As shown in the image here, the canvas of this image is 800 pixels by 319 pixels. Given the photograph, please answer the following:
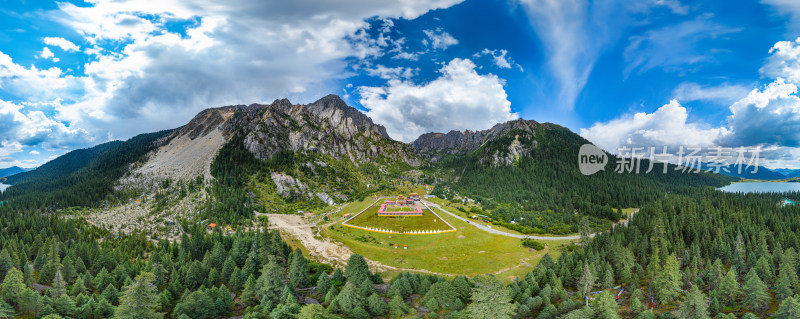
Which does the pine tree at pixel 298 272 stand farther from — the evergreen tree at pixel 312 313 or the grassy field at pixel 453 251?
the grassy field at pixel 453 251

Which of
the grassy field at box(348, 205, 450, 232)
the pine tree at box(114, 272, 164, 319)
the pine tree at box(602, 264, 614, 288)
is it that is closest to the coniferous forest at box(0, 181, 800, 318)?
the pine tree at box(114, 272, 164, 319)

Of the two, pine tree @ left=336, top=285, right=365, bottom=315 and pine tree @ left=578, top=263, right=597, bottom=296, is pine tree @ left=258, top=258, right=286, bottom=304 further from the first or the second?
pine tree @ left=578, top=263, right=597, bottom=296

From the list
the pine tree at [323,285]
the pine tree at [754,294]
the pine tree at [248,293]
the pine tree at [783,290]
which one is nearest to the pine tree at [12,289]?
the pine tree at [248,293]

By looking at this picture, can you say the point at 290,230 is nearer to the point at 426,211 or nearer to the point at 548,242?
the point at 426,211

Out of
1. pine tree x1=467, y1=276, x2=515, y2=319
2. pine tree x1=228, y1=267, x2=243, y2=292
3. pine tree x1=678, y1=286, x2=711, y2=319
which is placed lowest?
pine tree x1=228, y1=267, x2=243, y2=292

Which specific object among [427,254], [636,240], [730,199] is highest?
[730,199]

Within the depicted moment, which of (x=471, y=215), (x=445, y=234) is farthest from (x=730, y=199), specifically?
(x=445, y=234)
